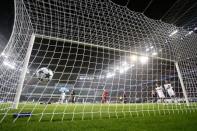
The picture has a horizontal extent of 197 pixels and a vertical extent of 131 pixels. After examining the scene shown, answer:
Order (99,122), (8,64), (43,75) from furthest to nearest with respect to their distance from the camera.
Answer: (43,75) < (8,64) < (99,122)

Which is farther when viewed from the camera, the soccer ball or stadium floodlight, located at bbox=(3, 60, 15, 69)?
the soccer ball

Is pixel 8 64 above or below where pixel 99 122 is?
above

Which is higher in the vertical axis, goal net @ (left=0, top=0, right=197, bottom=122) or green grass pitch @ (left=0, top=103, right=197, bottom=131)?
goal net @ (left=0, top=0, right=197, bottom=122)

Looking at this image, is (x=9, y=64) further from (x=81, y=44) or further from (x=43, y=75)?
(x=43, y=75)

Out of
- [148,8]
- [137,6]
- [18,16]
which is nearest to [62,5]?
[18,16]

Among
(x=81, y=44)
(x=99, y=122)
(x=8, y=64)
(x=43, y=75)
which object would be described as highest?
(x=81, y=44)

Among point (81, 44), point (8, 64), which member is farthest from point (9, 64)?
point (81, 44)

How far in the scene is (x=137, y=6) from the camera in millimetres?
9844

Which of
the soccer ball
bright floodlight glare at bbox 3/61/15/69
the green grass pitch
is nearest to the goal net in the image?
bright floodlight glare at bbox 3/61/15/69

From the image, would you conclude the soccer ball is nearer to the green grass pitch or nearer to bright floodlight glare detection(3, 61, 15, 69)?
bright floodlight glare detection(3, 61, 15, 69)

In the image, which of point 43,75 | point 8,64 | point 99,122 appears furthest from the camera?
point 43,75

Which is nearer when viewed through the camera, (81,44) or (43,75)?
(81,44)

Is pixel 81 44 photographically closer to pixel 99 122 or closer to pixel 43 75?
pixel 99 122

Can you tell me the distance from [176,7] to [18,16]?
9538 mm
